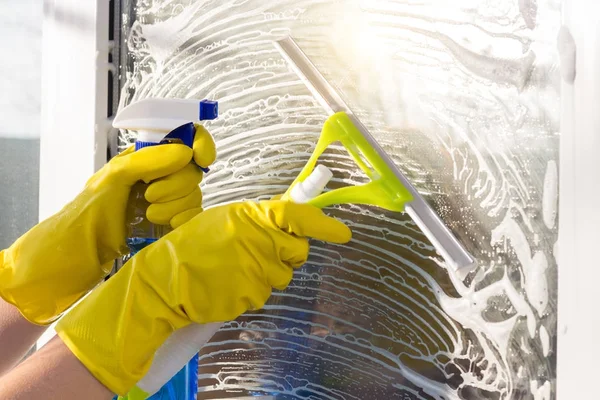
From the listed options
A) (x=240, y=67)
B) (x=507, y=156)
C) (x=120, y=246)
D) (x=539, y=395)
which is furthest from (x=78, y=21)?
(x=539, y=395)

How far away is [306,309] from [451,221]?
0.25 meters

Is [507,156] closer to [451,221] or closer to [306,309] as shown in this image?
[451,221]

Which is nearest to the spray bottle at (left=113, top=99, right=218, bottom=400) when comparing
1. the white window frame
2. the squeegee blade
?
the squeegee blade

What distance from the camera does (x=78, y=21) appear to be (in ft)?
3.37

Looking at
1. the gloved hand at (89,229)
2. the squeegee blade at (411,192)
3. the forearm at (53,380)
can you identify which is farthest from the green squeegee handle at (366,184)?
the forearm at (53,380)

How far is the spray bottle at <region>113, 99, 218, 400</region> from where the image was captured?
0.70m

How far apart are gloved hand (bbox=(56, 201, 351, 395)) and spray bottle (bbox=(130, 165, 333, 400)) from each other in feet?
0.06

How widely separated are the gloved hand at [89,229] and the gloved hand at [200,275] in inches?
2.8

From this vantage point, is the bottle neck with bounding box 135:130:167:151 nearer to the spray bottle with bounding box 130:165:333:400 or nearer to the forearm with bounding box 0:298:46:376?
the spray bottle with bounding box 130:165:333:400

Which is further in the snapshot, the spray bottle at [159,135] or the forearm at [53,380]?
the spray bottle at [159,135]

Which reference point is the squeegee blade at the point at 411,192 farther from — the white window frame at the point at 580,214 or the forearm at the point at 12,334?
the forearm at the point at 12,334

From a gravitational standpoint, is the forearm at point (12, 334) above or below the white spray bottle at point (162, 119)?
below

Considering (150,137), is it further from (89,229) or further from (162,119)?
(89,229)

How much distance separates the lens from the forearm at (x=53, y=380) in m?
0.55
